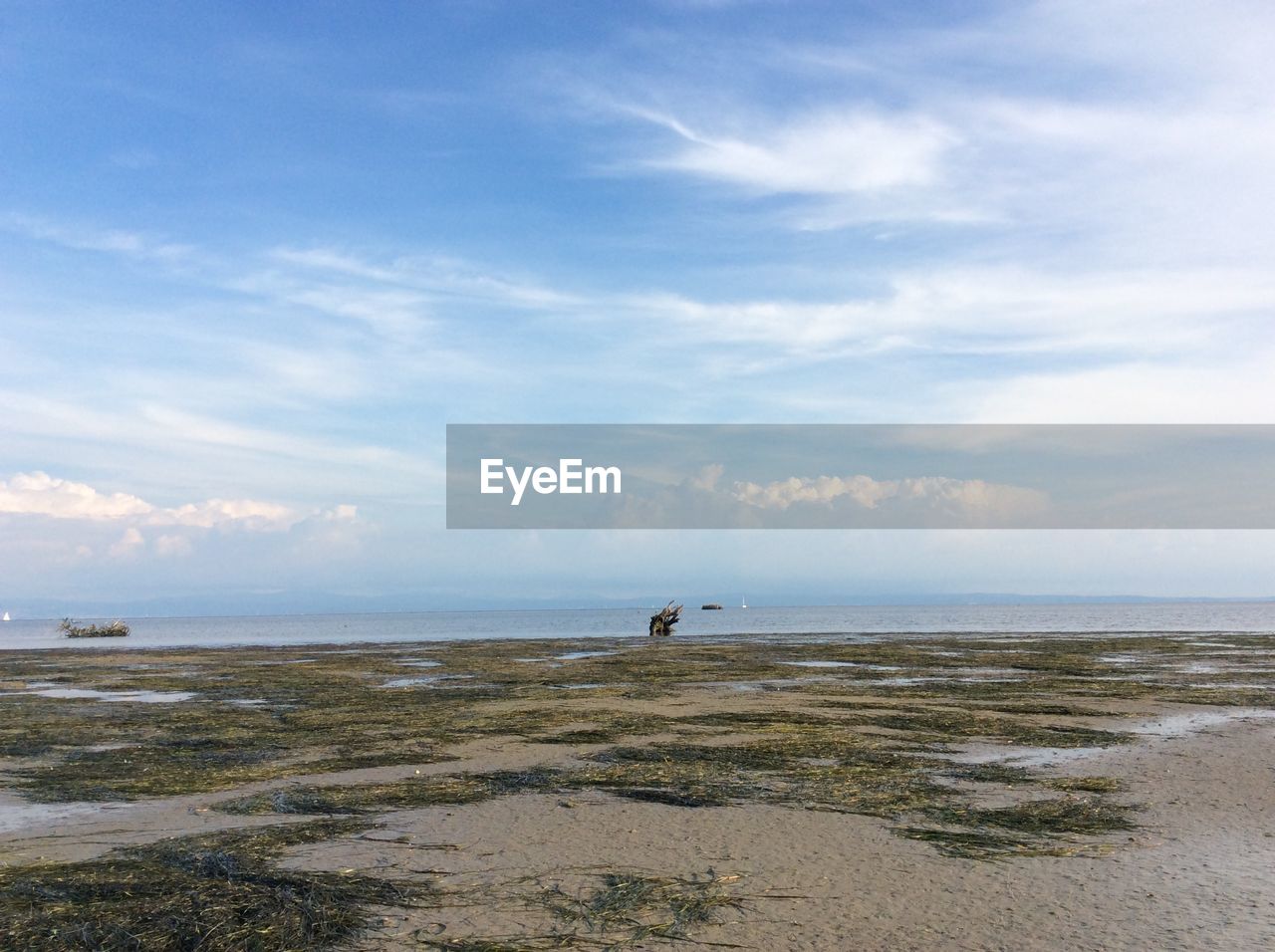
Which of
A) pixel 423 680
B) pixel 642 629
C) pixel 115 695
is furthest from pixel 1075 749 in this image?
pixel 642 629

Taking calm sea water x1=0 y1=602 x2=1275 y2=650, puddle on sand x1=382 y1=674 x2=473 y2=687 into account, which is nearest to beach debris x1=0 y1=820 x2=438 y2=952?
puddle on sand x1=382 y1=674 x2=473 y2=687

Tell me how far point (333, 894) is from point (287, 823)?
3241 millimetres

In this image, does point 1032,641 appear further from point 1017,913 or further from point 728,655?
point 1017,913

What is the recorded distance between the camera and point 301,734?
18.8m

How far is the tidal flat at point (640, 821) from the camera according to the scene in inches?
293

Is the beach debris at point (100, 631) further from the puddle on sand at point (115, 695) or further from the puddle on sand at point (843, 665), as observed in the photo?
the puddle on sand at point (843, 665)

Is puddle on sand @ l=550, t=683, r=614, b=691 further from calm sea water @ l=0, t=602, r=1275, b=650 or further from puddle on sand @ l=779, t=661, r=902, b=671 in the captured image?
calm sea water @ l=0, t=602, r=1275, b=650

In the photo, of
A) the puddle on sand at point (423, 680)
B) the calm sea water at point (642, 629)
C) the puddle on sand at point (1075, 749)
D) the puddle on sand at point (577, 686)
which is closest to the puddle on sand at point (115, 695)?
the puddle on sand at point (423, 680)

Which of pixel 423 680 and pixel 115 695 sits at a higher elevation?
pixel 115 695

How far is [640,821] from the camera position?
36.0 ft

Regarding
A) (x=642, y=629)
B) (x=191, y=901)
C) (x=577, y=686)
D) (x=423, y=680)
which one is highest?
(x=191, y=901)

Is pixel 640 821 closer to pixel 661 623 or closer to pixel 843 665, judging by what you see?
pixel 843 665

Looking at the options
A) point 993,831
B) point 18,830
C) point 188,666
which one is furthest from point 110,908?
point 188,666

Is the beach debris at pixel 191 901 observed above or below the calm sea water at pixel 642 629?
above
